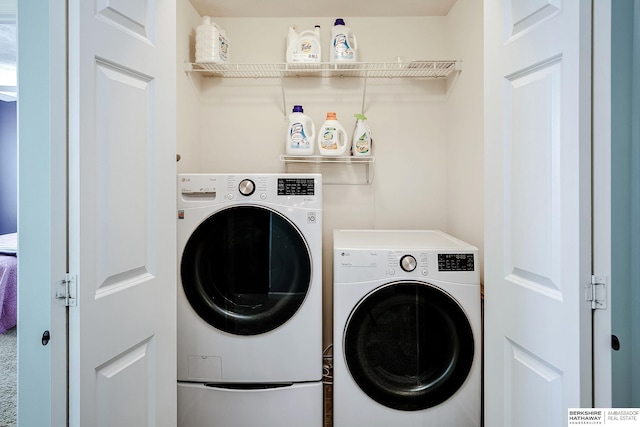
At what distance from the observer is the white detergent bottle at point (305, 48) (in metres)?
2.10

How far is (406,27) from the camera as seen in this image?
7.61ft

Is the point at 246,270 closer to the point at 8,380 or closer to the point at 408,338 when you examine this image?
the point at 408,338

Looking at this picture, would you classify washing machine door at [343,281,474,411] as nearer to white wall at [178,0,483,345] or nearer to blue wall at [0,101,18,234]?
white wall at [178,0,483,345]

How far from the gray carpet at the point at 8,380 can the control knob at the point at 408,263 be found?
209 centimetres

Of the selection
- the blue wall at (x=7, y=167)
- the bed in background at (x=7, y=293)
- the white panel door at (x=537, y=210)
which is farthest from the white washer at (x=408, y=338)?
the blue wall at (x=7, y=167)

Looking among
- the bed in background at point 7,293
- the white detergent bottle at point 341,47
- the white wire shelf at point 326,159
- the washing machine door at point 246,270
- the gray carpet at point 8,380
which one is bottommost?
the gray carpet at point 8,380

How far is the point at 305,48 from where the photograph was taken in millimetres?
2104

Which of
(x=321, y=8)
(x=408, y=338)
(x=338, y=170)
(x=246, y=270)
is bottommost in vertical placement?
(x=408, y=338)

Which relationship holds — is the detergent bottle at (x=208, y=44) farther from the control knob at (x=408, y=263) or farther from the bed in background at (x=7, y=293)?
the bed in background at (x=7, y=293)

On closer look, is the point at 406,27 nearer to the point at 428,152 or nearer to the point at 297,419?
the point at 428,152

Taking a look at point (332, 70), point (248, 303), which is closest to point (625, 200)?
point (248, 303)

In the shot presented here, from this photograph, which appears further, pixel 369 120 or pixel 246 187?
pixel 369 120

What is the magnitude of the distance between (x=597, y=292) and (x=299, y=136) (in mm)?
1643

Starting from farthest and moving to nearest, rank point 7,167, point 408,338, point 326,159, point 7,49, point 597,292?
point 7,167
point 7,49
point 326,159
point 408,338
point 597,292
